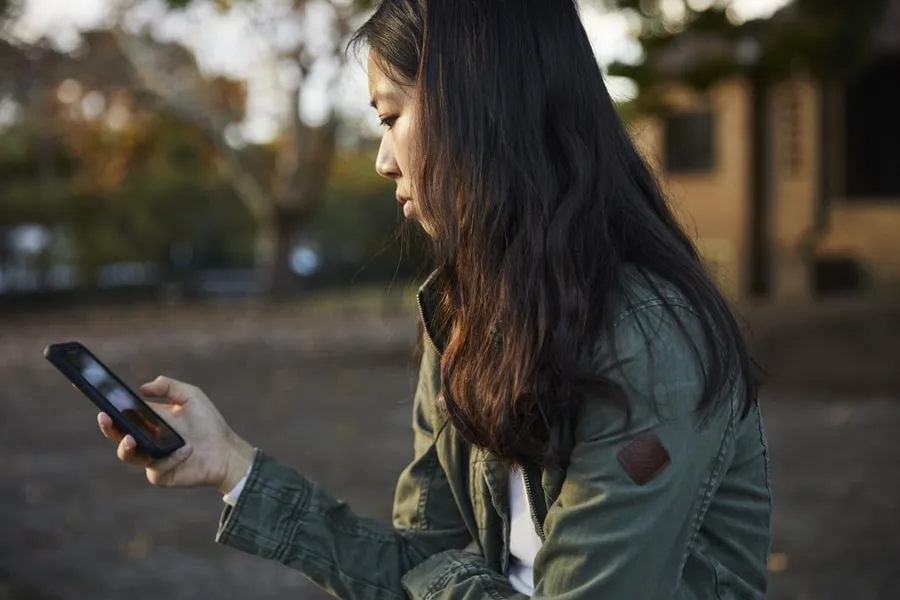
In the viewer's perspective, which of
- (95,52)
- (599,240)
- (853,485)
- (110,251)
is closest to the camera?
(599,240)

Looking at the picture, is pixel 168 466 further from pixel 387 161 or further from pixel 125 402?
pixel 387 161

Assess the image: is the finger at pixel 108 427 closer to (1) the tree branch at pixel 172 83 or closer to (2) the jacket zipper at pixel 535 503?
(2) the jacket zipper at pixel 535 503

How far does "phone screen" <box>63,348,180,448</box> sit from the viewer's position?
1.99 metres

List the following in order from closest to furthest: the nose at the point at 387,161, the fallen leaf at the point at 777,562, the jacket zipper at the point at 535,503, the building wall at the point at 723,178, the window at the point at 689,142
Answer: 1. the jacket zipper at the point at 535,503
2. the nose at the point at 387,161
3. the fallen leaf at the point at 777,562
4. the building wall at the point at 723,178
5. the window at the point at 689,142

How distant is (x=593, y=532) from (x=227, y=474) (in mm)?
Result: 803

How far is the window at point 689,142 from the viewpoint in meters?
21.6

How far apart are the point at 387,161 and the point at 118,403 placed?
2.04 feet

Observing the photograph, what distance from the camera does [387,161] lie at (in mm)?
1840

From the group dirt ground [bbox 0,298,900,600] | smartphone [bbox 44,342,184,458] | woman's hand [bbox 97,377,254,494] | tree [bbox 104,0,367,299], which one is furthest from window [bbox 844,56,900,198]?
smartphone [bbox 44,342,184,458]

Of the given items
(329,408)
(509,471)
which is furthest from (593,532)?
(329,408)

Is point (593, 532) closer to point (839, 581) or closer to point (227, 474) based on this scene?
point (227, 474)

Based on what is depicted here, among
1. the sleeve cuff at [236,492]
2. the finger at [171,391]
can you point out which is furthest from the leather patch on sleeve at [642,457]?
the finger at [171,391]

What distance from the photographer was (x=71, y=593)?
5145 mm

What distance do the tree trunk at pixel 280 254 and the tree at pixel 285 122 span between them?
2 centimetres
